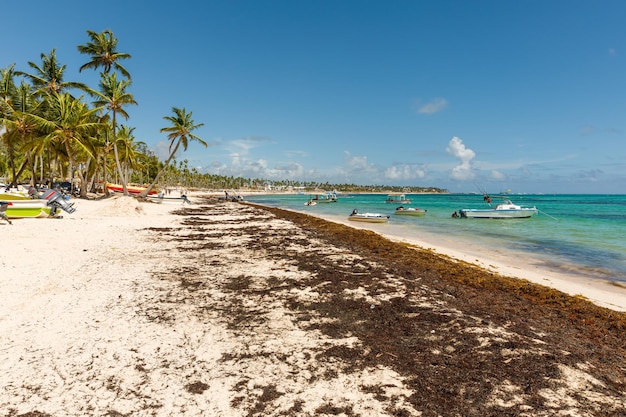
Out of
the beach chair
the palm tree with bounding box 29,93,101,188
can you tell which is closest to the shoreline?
the beach chair

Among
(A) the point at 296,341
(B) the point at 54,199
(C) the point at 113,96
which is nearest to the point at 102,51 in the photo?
(C) the point at 113,96

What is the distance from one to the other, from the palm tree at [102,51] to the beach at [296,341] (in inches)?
1383

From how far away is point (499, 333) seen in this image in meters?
5.34

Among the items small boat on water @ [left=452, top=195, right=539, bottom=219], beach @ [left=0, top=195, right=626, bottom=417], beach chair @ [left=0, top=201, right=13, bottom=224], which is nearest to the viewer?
beach @ [left=0, top=195, right=626, bottom=417]

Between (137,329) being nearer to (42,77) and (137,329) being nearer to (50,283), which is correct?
(50,283)

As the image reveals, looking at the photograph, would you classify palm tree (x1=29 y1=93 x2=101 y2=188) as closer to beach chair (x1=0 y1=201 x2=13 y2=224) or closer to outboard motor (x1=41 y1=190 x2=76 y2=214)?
outboard motor (x1=41 y1=190 x2=76 y2=214)

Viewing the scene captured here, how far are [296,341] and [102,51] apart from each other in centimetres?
4356

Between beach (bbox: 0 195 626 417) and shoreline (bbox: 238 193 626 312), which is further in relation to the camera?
shoreline (bbox: 238 193 626 312)

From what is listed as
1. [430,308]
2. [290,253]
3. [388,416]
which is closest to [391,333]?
[430,308]

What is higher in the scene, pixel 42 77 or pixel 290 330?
pixel 42 77

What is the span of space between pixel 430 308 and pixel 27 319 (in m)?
7.49

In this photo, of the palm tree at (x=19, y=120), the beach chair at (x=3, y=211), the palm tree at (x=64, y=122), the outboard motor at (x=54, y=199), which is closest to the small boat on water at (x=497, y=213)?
the outboard motor at (x=54, y=199)

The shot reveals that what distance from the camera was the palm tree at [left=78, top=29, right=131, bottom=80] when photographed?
35062 mm

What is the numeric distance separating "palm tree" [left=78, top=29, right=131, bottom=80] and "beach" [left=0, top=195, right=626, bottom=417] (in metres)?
35.1
